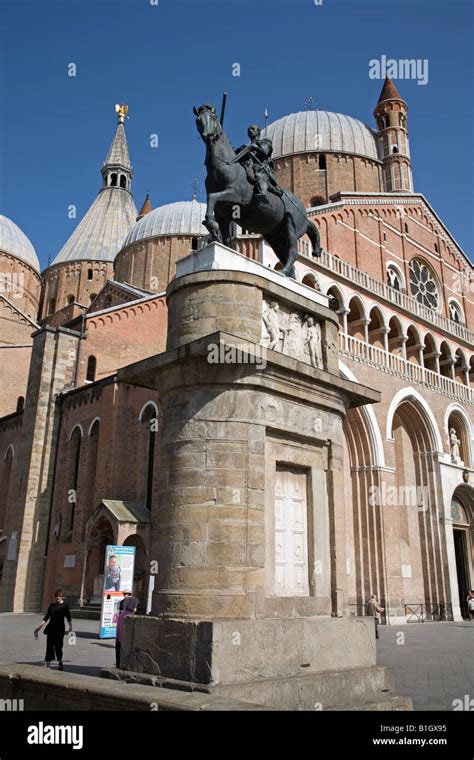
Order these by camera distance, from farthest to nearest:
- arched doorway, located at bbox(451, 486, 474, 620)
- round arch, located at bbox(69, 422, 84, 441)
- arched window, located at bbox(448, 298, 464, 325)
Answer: arched window, located at bbox(448, 298, 464, 325) < arched doorway, located at bbox(451, 486, 474, 620) < round arch, located at bbox(69, 422, 84, 441)

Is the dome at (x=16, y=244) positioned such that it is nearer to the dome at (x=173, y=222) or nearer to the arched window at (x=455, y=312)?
the dome at (x=173, y=222)

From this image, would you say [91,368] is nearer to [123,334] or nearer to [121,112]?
[123,334]

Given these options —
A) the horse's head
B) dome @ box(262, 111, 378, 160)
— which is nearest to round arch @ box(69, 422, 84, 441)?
the horse's head

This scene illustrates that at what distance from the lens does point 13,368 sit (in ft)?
115

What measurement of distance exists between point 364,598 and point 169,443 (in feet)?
58.0

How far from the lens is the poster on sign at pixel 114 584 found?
15148mm

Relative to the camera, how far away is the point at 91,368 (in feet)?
92.6

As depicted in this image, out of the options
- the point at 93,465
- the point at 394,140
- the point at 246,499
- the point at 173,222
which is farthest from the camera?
the point at 173,222

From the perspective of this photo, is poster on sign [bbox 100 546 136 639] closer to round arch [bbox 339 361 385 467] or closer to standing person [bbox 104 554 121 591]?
standing person [bbox 104 554 121 591]

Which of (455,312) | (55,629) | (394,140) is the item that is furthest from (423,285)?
(55,629)

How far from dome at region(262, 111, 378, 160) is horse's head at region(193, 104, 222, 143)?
105 feet

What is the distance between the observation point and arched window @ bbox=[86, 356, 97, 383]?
28.1 m

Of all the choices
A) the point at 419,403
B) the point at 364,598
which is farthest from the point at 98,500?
the point at 419,403

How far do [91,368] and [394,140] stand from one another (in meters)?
21.0
